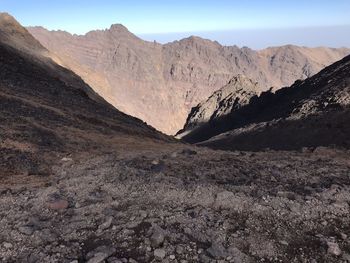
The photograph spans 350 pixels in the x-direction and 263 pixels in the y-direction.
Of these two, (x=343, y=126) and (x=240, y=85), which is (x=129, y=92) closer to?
(x=240, y=85)

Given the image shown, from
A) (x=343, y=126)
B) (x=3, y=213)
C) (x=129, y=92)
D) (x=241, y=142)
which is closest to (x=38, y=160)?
(x=3, y=213)

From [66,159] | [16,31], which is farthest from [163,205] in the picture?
[16,31]

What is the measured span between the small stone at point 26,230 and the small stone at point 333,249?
5574mm

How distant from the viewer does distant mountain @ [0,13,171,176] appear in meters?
16.0

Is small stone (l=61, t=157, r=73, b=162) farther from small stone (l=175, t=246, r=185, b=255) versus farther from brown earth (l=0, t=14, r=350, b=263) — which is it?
small stone (l=175, t=246, r=185, b=255)

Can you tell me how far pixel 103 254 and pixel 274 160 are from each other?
8.48 meters

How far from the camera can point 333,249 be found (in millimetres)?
9219

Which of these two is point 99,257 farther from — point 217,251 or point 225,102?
point 225,102

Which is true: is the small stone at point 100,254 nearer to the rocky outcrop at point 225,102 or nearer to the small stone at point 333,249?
the small stone at point 333,249

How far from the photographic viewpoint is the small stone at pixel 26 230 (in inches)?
392

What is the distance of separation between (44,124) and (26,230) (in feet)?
34.6

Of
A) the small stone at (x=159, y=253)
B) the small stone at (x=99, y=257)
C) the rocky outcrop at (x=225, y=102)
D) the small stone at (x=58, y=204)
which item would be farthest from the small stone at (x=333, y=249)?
the rocky outcrop at (x=225, y=102)

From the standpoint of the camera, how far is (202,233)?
388 inches

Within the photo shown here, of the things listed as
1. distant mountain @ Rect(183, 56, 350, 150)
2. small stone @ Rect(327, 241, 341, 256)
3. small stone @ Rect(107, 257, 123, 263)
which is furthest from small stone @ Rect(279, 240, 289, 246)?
distant mountain @ Rect(183, 56, 350, 150)
